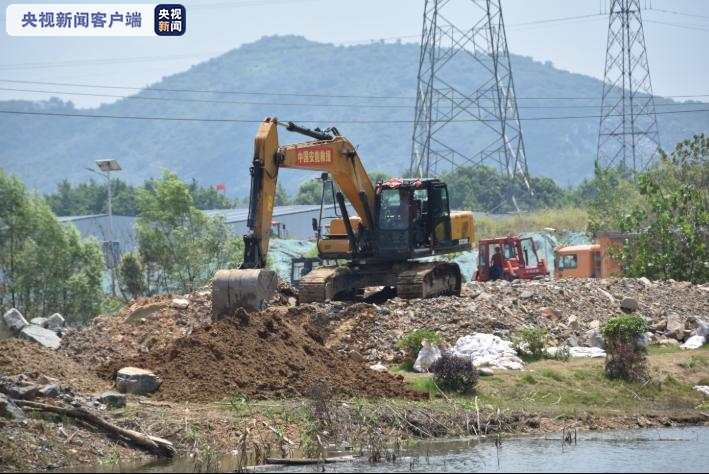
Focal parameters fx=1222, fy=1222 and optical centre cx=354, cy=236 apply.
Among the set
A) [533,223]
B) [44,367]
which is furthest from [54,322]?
[533,223]

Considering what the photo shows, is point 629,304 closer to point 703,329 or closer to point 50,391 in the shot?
point 703,329

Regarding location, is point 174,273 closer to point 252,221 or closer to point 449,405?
point 252,221

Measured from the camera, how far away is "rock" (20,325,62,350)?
2394 centimetres

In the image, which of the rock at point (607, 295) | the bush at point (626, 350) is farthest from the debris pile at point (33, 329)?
the rock at point (607, 295)

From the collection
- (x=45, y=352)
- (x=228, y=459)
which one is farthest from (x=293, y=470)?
(x=45, y=352)

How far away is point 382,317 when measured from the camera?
2445 centimetres

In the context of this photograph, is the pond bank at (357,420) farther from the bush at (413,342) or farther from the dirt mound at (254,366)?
the bush at (413,342)

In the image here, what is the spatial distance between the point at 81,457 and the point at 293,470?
274 cm

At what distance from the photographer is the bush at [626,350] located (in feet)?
73.9

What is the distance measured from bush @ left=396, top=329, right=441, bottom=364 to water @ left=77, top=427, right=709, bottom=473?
459 centimetres

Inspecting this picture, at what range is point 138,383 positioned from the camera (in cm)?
1867

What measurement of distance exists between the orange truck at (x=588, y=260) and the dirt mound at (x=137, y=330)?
25.7 m

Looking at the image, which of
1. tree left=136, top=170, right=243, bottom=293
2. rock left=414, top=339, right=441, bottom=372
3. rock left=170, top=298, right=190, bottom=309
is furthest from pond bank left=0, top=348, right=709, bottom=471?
tree left=136, top=170, right=243, bottom=293

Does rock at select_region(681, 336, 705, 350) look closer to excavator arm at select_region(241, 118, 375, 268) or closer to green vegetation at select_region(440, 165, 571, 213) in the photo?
excavator arm at select_region(241, 118, 375, 268)
